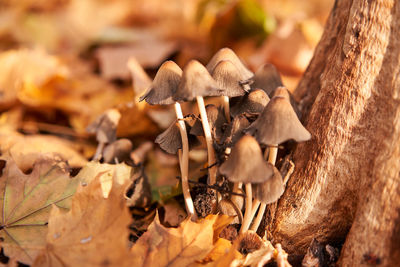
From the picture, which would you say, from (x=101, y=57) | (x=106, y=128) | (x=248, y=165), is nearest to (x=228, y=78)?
(x=248, y=165)

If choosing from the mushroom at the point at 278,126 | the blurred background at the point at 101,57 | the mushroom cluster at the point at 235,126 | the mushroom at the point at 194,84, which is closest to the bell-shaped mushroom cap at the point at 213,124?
the mushroom cluster at the point at 235,126

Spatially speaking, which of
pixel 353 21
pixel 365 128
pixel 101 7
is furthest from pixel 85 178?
pixel 101 7

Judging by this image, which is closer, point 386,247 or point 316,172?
point 386,247

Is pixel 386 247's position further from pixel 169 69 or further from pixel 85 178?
pixel 85 178

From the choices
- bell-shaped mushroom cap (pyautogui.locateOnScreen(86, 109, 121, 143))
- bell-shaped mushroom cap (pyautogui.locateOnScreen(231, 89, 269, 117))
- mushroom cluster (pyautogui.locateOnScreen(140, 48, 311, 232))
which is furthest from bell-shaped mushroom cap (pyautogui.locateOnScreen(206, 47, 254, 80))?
bell-shaped mushroom cap (pyautogui.locateOnScreen(86, 109, 121, 143))

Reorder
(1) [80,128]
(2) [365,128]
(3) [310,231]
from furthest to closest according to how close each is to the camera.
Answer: (1) [80,128] → (3) [310,231] → (2) [365,128]

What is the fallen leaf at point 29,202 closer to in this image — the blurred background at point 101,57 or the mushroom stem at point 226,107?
the blurred background at point 101,57

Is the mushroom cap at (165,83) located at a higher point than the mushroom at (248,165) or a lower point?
higher

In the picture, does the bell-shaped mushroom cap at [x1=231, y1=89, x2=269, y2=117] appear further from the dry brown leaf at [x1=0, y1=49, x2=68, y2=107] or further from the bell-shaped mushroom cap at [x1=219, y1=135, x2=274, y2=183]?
the dry brown leaf at [x1=0, y1=49, x2=68, y2=107]
